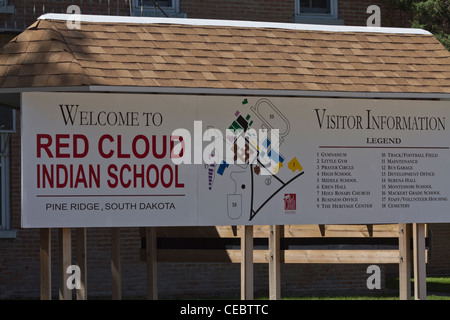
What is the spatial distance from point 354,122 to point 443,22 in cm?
946

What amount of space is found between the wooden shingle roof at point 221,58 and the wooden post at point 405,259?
1.97m

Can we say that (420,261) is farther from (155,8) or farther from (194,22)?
(155,8)

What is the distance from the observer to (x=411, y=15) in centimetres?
1844

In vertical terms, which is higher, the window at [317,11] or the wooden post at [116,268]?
the window at [317,11]

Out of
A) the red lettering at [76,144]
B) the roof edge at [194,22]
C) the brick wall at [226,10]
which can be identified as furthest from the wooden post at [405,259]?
the brick wall at [226,10]

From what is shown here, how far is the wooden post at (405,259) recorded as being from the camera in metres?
11.0

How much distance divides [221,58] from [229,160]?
117 cm

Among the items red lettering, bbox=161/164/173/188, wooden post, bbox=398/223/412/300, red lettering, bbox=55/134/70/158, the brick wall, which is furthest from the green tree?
red lettering, bbox=55/134/70/158

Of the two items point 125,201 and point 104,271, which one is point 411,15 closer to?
point 104,271

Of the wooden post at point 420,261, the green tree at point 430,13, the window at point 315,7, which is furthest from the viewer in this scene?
the window at point 315,7

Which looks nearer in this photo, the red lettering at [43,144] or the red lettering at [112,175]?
the red lettering at [43,144]

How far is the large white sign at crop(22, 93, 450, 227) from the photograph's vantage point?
366 inches

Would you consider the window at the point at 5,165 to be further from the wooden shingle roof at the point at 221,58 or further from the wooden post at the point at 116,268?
the wooden shingle roof at the point at 221,58
